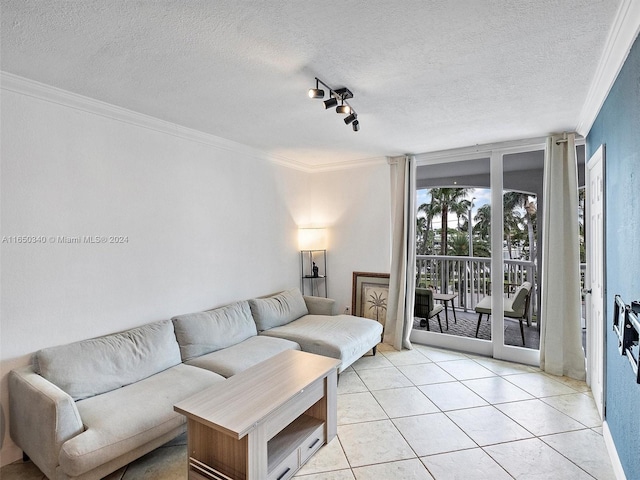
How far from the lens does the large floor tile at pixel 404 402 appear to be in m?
2.72

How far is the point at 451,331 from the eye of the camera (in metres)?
4.36

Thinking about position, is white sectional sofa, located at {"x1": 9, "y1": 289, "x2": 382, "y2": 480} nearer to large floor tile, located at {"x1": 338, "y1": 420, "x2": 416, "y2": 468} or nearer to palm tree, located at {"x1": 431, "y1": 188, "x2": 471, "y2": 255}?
large floor tile, located at {"x1": 338, "y1": 420, "x2": 416, "y2": 468}

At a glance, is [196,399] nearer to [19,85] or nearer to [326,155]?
[19,85]

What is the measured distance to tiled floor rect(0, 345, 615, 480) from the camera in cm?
204

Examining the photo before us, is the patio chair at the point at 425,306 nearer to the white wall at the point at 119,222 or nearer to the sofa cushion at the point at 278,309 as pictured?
the white wall at the point at 119,222

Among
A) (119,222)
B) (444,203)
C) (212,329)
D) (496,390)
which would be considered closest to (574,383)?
(496,390)

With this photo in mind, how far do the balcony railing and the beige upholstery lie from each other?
8.2 inches

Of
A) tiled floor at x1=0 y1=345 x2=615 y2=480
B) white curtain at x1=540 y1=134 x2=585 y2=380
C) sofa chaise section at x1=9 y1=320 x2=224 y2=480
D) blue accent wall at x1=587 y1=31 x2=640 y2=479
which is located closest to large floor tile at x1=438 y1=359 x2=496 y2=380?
tiled floor at x1=0 y1=345 x2=615 y2=480

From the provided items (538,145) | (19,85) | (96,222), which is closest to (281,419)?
(96,222)

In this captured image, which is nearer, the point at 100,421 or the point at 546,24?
the point at 546,24

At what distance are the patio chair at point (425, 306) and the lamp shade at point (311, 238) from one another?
150cm

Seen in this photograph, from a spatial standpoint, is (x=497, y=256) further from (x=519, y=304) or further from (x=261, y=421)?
(x=261, y=421)

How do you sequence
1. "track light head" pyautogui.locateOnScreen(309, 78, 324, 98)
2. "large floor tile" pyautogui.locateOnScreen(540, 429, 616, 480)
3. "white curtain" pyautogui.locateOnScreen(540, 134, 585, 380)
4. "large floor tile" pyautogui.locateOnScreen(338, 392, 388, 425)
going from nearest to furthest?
"large floor tile" pyautogui.locateOnScreen(540, 429, 616, 480) → "track light head" pyautogui.locateOnScreen(309, 78, 324, 98) → "large floor tile" pyautogui.locateOnScreen(338, 392, 388, 425) → "white curtain" pyautogui.locateOnScreen(540, 134, 585, 380)

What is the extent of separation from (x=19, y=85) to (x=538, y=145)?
4.53 meters
